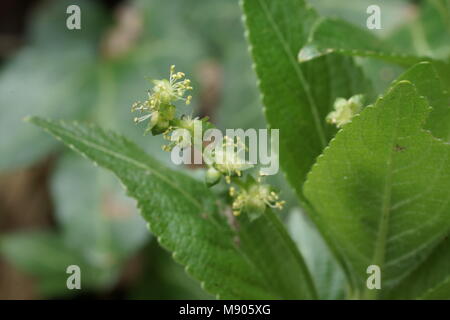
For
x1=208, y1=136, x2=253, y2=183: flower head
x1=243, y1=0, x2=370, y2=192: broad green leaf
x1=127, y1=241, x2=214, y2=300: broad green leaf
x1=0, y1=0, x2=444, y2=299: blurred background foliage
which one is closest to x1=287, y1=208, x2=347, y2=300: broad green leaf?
x1=243, y1=0, x2=370, y2=192: broad green leaf

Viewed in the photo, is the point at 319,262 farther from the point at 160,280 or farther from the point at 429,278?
the point at 160,280

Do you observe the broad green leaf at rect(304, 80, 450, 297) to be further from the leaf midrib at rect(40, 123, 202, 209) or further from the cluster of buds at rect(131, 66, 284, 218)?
the leaf midrib at rect(40, 123, 202, 209)

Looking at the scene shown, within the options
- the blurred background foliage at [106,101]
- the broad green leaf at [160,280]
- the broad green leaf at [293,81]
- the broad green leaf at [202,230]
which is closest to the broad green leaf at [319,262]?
the broad green leaf at [202,230]

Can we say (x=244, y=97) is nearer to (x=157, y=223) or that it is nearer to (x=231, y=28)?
(x=231, y=28)

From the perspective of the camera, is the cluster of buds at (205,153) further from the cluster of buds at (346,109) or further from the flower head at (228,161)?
the cluster of buds at (346,109)

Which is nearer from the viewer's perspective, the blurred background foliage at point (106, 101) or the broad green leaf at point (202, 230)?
the broad green leaf at point (202, 230)

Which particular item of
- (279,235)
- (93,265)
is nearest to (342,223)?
(279,235)
